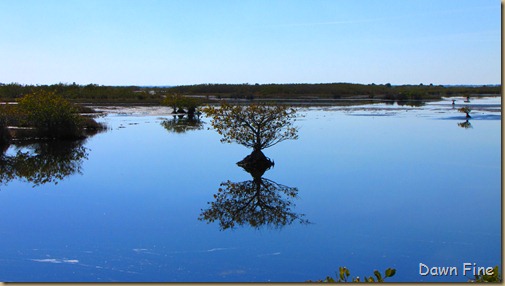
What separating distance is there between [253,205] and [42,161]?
10.8 meters

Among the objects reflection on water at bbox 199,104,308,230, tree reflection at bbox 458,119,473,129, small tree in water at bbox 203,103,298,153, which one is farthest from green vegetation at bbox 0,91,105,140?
tree reflection at bbox 458,119,473,129

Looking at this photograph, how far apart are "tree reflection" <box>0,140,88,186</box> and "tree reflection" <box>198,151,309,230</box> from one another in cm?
613

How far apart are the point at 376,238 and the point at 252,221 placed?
3044 millimetres

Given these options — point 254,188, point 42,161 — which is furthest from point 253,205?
point 42,161

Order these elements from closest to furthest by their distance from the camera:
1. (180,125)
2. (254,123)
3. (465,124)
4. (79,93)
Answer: (254,123) < (465,124) < (180,125) < (79,93)

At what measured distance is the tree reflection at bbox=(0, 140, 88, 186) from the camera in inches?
729

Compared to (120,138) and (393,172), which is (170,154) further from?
(393,172)

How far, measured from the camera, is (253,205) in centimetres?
1448

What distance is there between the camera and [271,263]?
9891 mm

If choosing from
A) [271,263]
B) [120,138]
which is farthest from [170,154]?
→ [271,263]

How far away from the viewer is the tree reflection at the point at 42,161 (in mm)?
18516

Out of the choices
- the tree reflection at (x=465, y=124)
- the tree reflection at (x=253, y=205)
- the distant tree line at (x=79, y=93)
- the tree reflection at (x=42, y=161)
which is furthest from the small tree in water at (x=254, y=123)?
the distant tree line at (x=79, y=93)

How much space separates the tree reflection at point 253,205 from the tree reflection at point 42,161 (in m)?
6.13

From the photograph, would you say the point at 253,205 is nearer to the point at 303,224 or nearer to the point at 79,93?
the point at 303,224
